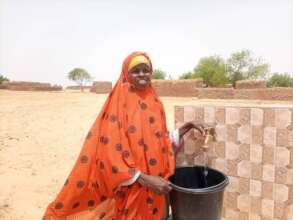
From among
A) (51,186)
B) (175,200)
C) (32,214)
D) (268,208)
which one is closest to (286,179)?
(268,208)

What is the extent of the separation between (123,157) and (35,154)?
3946mm

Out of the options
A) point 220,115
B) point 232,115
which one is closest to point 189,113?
A: point 220,115

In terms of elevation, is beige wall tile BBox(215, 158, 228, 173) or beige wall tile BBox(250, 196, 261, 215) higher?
beige wall tile BBox(215, 158, 228, 173)

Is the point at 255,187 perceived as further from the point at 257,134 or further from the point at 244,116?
the point at 244,116

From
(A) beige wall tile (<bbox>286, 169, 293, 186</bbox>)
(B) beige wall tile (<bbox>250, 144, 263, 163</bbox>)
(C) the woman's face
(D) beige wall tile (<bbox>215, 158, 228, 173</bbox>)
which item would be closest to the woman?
(C) the woman's face

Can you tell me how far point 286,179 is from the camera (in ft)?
7.94

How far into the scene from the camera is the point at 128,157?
2141mm

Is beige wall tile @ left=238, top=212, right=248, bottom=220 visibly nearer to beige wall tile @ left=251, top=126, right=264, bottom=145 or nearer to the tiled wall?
the tiled wall

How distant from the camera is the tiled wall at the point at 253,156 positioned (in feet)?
7.89

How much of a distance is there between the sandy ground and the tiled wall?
116cm

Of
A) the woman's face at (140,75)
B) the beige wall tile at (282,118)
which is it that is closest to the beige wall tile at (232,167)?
the beige wall tile at (282,118)

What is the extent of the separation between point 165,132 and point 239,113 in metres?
0.66

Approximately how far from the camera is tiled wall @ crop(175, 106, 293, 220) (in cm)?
240

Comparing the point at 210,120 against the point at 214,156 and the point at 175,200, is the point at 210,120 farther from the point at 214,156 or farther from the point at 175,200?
the point at 175,200
